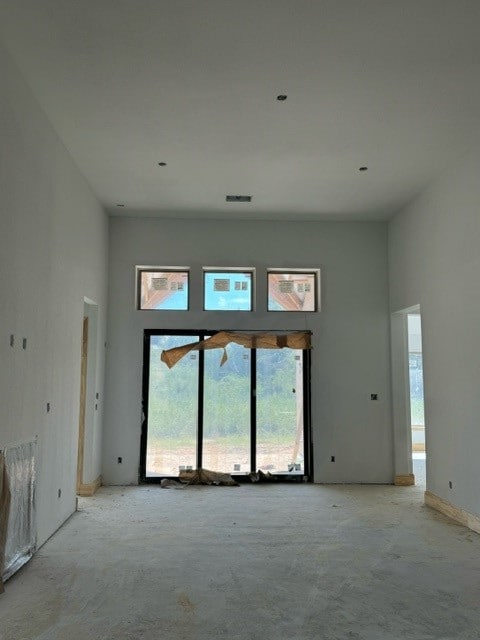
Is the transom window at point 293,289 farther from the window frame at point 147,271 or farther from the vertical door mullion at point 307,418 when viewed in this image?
the window frame at point 147,271

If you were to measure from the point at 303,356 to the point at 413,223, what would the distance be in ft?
7.28

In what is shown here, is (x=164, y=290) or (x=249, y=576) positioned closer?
(x=249, y=576)

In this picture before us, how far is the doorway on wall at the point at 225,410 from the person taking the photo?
668cm

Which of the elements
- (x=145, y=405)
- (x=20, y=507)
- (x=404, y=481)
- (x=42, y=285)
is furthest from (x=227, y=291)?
(x=20, y=507)

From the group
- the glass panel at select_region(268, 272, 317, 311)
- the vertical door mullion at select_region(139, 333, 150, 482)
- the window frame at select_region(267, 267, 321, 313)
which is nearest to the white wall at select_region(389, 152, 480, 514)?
the window frame at select_region(267, 267, 321, 313)

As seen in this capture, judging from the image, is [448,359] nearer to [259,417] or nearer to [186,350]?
[259,417]

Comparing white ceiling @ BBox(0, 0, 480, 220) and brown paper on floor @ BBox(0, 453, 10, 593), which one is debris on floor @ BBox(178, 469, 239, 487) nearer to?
brown paper on floor @ BBox(0, 453, 10, 593)

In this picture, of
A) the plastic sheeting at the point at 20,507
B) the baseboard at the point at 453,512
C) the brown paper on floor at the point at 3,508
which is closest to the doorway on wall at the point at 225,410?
the baseboard at the point at 453,512

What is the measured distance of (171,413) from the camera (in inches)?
265

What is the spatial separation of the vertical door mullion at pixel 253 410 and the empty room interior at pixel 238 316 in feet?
0.13

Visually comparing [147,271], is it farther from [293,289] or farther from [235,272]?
[293,289]

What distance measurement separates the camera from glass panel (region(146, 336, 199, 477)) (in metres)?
6.66

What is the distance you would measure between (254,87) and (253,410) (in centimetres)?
420

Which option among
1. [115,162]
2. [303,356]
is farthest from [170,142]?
[303,356]
